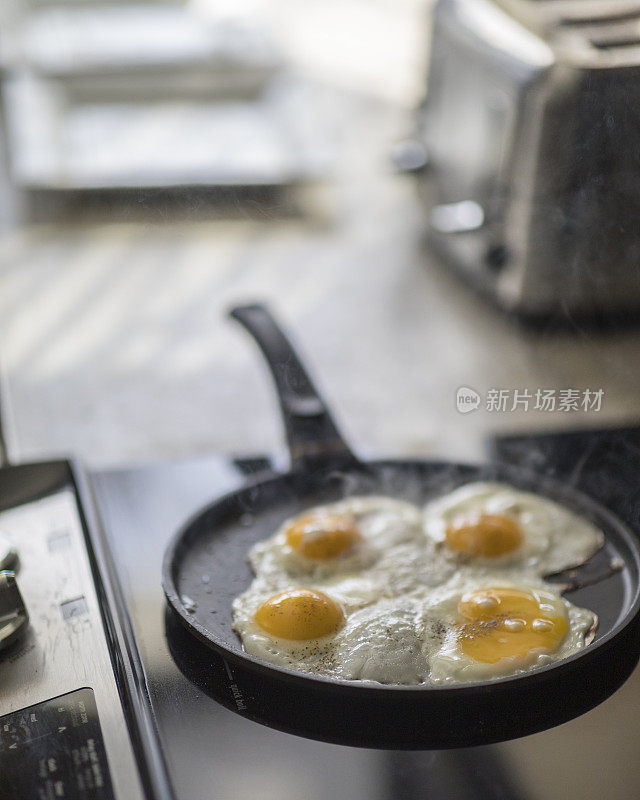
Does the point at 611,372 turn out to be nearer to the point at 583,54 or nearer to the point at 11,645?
the point at 583,54

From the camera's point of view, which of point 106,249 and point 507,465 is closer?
point 507,465

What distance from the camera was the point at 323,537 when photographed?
2.46ft

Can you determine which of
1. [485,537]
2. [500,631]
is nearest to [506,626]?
[500,631]

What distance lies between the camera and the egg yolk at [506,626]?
631 mm

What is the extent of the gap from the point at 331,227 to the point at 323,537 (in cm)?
78

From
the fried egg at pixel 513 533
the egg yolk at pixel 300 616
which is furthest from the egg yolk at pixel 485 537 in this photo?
the egg yolk at pixel 300 616

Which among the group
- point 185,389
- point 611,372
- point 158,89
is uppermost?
point 158,89

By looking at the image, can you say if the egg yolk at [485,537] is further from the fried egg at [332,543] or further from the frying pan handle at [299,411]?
the frying pan handle at [299,411]

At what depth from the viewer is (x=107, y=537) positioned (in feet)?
2.51

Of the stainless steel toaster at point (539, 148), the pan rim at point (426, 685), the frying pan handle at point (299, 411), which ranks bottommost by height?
the pan rim at point (426, 685)

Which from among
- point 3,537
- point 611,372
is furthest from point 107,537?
point 611,372

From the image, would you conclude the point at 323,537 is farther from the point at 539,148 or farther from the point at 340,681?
the point at 539,148

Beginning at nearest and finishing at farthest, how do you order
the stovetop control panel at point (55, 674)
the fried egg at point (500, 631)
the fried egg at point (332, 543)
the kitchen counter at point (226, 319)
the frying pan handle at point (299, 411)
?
the stovetop control panel at point (55, 674), the fried egg at point (500, 631), the fried egg at point (332, 543), the frying pan handle at point (299, 411), the kitchen counter at point (226, 319)

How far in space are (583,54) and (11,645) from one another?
63 cm
